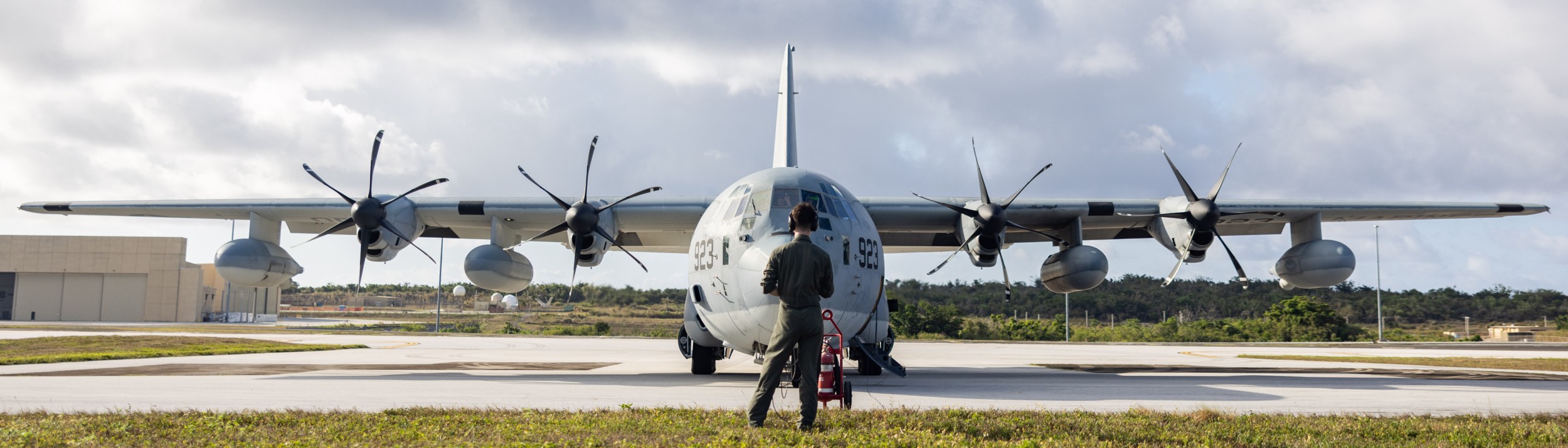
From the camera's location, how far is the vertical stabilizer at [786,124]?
17422 mm

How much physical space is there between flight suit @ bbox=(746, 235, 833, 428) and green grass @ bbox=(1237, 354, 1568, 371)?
60.3ft

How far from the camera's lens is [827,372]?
25.2 feet

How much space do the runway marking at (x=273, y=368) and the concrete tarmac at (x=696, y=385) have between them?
52 mm

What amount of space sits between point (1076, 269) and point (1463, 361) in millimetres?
12069

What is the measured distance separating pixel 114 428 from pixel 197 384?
582 centimetres

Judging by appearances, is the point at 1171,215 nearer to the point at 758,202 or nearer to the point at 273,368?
the point at 758,202

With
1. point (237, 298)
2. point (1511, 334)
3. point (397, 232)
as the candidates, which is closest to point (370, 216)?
point (397, 232)

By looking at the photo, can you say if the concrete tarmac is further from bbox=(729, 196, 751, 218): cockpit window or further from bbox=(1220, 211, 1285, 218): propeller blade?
bbox=(1220, 211, 1285, 218): propeller blade

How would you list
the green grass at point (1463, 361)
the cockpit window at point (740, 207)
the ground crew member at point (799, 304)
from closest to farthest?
the ground crew member at point (799, 304) < the cockpit window at point (740, 207) < the green grass at point (1463, 361)

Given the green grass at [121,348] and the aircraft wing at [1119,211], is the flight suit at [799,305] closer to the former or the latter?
the aircraft wing at [1119,211]

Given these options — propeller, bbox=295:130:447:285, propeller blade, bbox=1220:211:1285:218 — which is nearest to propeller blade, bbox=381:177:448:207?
propeller, bbox=295:130:447:285

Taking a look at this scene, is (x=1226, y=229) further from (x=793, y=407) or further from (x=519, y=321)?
(x=519, y=321)

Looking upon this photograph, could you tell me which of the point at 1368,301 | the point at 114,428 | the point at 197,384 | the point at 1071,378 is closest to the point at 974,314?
the point at 1368,301

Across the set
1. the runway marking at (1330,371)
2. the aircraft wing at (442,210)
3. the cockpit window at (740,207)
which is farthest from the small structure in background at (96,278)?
the cockpit window at (740,207)
